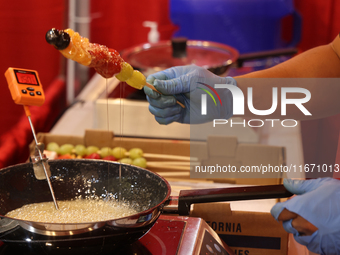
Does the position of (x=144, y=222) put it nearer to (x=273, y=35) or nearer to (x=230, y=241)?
(x=230, y=241)

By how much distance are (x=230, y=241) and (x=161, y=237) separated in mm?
314

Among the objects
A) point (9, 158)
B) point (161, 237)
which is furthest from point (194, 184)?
point (9, 158)

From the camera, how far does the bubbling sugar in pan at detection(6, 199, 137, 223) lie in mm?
1027

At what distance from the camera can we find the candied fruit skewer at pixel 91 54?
834 millimetres

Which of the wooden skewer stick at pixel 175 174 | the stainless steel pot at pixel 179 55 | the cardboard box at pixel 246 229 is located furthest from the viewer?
the stainless steel pot at pixel 179 55

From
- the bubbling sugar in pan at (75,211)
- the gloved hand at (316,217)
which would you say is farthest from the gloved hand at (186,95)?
the gloved hand at (316,217)

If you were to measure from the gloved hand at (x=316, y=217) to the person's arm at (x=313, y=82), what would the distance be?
1.49 ft

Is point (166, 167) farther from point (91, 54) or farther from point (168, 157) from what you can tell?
point (91, 54)

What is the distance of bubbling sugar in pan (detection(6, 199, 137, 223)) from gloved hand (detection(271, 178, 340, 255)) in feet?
Result: 1.42

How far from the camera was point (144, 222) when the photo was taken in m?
0.89

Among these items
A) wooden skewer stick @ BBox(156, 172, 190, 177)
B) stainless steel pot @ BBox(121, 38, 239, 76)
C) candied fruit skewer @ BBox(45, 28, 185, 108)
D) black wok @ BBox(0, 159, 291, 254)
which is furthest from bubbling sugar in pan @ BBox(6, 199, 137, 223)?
stainless steel pot @ BBox(121, 38, 239, 76)

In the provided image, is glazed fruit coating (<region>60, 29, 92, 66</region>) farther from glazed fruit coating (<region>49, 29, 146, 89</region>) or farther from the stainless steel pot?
the stainless steel pot

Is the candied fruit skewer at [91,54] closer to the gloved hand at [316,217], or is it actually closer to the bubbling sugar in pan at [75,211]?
the bubbling sugar in pan at [75,211]

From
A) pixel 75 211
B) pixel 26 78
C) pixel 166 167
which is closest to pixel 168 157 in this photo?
pixel 166 167
